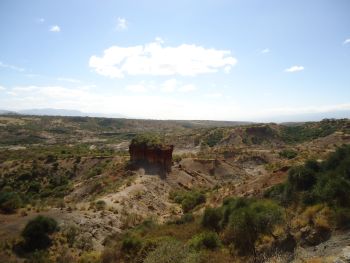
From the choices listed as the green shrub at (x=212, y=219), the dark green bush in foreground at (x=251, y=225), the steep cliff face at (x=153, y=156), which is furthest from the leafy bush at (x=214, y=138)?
the dark green bush in foreground at (x=251, y=225)

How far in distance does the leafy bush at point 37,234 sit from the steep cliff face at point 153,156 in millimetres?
25338

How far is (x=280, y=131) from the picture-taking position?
104188mm

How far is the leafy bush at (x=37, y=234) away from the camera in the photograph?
801 inches

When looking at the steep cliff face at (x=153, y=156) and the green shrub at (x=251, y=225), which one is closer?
the green shrub at (x=251, y=225)

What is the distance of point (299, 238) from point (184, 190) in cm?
2982

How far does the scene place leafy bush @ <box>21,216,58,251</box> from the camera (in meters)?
20.3

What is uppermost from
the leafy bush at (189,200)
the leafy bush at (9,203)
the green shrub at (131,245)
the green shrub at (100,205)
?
the green shrub at (131,245)

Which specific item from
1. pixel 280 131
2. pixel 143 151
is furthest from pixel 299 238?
pixel 280 131

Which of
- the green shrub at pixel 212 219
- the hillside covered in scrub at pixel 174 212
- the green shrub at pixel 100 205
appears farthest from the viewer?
the green shrub at pixel 100 205

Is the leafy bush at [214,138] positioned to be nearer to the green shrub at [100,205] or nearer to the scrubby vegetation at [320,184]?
the green shrub at [100,205]

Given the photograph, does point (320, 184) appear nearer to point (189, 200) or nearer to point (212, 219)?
point (212, 219)

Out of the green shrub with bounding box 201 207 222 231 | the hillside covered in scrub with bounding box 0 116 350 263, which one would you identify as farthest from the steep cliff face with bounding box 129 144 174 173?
the green shrub with bounding box 201 207 222 231

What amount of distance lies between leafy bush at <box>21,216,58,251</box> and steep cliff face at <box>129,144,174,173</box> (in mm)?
25338

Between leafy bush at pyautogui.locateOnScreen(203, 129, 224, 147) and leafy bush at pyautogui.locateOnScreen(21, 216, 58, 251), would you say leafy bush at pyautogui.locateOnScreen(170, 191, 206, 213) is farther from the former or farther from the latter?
leafy bush at pyautogui.locateOnScreen(203, 129, 224, 147)
